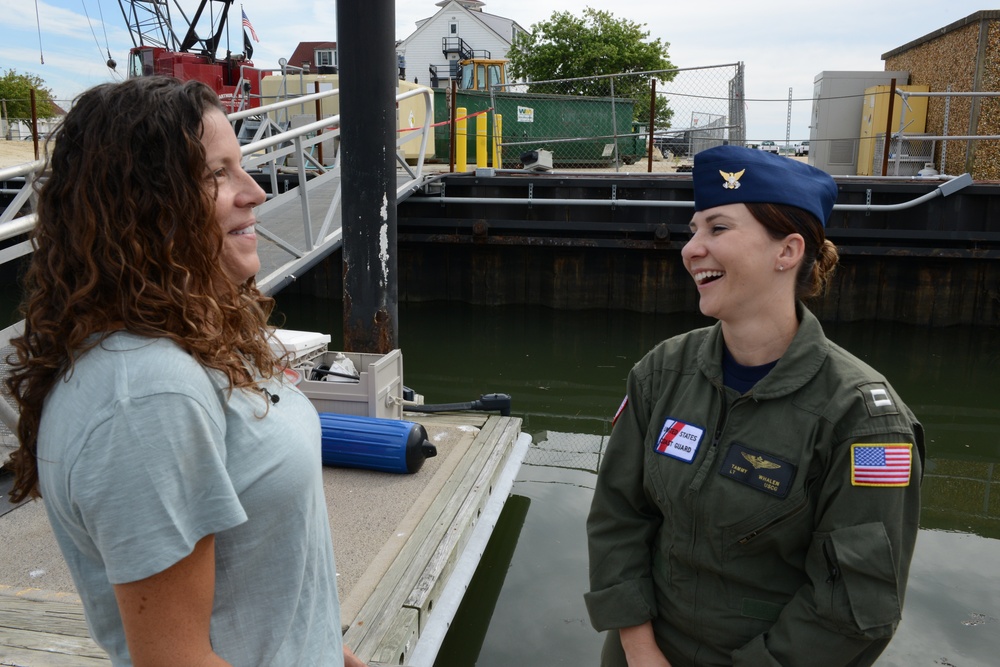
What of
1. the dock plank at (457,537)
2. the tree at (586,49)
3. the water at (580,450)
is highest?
the tree at (586,49)

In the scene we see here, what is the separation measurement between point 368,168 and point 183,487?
4.13m

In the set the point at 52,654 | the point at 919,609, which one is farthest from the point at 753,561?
the point at 919,609

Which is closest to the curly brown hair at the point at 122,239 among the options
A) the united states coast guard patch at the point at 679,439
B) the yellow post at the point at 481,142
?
the united states coast guard patch at the point at 679,439

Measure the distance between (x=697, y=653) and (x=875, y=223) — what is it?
30.0ft

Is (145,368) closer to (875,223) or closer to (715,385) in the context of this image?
(715,385)

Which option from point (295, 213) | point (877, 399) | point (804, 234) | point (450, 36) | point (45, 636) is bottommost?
→ point (45, 636)

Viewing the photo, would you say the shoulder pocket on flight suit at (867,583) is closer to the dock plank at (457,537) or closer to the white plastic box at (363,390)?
the dock plank at (457,537)

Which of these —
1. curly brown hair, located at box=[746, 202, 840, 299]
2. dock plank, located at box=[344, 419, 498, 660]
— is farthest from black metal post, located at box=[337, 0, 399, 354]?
curly brown hair, located at box=[746, 202, 840, 299]

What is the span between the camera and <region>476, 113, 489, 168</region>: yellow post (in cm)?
1226

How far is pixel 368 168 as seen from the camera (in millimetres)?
4867

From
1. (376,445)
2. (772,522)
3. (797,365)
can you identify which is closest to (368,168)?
(376,445)

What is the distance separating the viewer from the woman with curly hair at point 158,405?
36.0 inches

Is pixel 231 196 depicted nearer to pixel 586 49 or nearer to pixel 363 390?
pixel 363 390

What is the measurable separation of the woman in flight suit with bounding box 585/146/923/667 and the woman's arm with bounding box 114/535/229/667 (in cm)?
90
